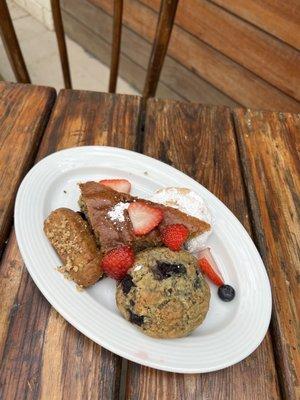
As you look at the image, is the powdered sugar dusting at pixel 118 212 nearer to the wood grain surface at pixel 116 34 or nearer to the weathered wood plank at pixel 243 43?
the wood grain surface at pixel 116 34

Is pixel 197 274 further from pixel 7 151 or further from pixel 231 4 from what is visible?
pixel 231 4

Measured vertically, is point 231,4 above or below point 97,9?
above

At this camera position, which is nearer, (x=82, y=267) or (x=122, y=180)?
(x=82, y=267)

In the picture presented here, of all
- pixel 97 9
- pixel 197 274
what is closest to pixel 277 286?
pixel 197 274

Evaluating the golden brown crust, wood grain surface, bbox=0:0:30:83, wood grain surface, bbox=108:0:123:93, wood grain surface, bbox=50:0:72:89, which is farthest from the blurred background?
the golden brown crust

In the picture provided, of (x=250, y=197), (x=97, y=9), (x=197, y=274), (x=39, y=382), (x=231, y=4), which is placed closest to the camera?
(x=39, y=382)

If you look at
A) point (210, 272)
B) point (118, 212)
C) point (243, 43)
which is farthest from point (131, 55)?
point (210, 272)

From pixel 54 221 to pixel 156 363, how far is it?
42cm

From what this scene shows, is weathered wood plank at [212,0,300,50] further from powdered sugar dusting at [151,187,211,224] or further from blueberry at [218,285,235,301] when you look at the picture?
blueberry at [218,285,235,301]

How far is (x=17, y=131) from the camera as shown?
130 centimetres

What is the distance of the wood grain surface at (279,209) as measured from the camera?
0.94 meters

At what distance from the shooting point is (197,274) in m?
0.90

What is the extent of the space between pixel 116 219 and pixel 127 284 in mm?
195

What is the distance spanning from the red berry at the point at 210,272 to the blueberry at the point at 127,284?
0.22 m
